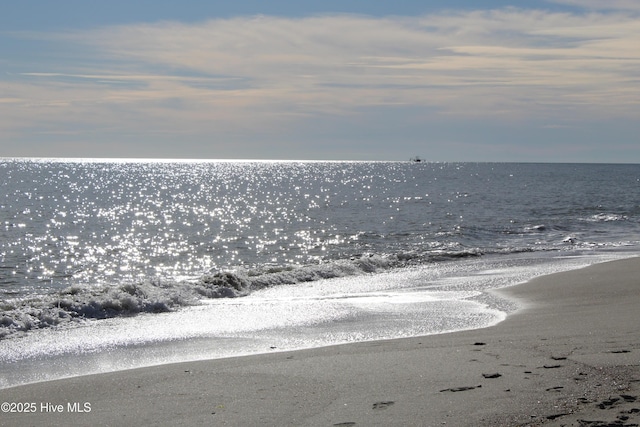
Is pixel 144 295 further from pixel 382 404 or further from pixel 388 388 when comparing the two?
pixel 382 404

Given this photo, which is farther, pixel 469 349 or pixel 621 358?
pixel 469 349

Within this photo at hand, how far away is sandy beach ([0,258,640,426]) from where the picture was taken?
646 cm

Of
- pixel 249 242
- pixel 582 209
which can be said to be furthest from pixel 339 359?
pixel 582 209

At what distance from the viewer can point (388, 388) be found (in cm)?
744

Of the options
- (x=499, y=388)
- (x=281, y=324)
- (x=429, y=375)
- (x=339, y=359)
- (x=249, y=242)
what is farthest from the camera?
(x=249, y=242)

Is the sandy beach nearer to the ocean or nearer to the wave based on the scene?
the ocean

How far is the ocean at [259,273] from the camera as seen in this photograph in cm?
1116

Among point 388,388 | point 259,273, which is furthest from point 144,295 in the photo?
point 388,388

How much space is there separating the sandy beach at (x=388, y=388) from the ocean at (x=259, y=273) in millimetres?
1130

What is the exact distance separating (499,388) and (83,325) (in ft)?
28.5

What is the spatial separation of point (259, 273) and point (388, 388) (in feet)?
44.9

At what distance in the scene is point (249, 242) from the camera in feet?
116

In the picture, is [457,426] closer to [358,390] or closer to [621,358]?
[358,390]

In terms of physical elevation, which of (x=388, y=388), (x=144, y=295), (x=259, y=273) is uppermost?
(x=388, y=388)
